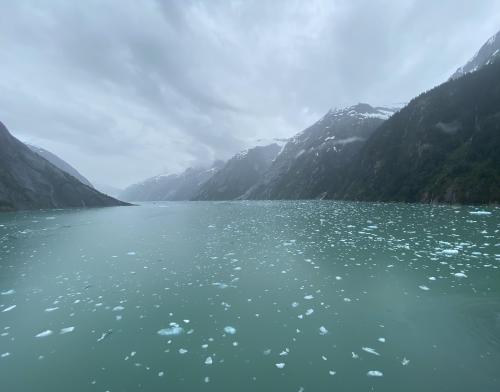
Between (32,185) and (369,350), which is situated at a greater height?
(32,185)

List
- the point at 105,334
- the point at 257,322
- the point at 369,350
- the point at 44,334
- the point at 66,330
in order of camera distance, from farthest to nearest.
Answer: the point at 257,322
the point at 66,330
the point at 44,334
the point at 105,334
the point at 369,350

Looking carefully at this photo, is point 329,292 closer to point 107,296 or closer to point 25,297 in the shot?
point 107,296

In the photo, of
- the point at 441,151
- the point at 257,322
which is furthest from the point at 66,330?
the point at 441,151

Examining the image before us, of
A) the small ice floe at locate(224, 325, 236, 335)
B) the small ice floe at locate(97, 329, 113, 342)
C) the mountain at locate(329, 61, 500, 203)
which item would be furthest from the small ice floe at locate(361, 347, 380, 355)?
the mountain at locate(329, 61, 500, 203)

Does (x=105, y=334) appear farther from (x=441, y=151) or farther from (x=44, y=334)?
(x=441, y=151)

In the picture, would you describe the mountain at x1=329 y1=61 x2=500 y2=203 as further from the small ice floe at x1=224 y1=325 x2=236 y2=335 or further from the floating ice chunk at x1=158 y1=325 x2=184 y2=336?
the floating ice chunk at x1=158 y1=325 x2=184 y2=336

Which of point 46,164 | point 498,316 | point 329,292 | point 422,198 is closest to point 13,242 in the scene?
point 329,292

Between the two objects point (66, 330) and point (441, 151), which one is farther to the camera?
point (441, 151)

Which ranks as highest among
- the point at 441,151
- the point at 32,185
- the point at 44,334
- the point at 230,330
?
the point at 441,151
